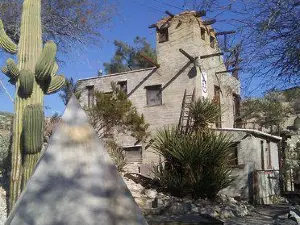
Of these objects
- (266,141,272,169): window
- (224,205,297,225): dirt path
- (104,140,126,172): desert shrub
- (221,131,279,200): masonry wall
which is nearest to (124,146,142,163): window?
(104,140,126,172): desert shrub

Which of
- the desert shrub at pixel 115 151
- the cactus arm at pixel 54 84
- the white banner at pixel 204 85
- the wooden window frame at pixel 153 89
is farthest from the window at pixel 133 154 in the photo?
the cactus arm at pixel 54 84

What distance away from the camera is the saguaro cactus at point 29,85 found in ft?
32.1

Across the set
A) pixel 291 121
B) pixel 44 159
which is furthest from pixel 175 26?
pixel 291 121

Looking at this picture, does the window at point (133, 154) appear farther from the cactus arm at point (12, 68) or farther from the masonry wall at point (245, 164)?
the cactus arm at point (12, 68)

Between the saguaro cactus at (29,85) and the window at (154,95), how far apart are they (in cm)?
1102

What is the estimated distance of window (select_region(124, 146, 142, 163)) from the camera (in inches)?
852

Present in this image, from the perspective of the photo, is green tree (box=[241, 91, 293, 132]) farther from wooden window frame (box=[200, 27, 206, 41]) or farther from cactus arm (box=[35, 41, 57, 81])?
cactus arm (box=[35, 41, 57, 81])

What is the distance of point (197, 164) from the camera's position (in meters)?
14.9

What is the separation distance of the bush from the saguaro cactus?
18.2 feet

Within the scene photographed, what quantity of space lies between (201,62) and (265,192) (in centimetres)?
706

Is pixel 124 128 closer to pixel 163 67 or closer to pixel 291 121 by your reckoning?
pixel 163 67

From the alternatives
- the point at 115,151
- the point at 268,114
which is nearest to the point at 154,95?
the point at 115,151

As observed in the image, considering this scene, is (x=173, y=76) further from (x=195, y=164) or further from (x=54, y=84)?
(x=54, y=84)

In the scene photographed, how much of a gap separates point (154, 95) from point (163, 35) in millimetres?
3126
